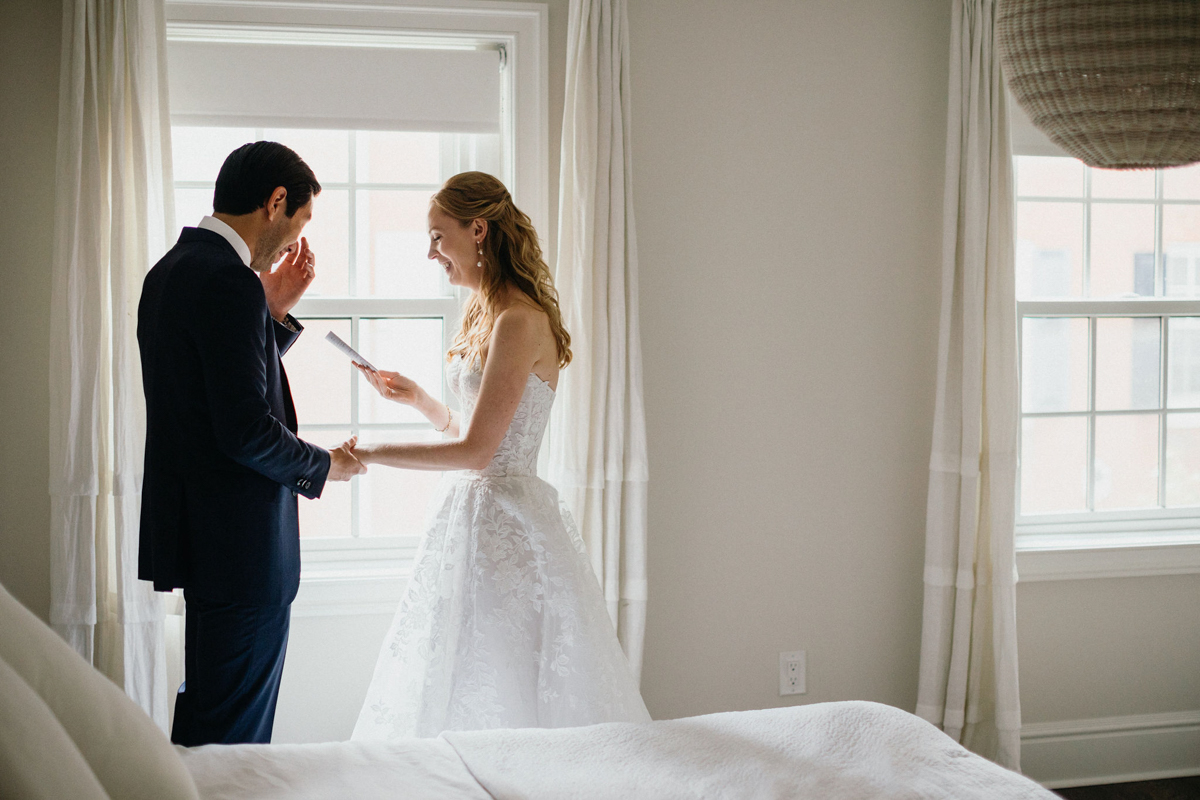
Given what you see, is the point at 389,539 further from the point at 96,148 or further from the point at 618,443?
the point at 96,148

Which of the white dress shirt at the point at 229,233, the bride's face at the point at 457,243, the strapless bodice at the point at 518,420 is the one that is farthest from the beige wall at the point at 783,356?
the white dress shirt at the point at 229,233

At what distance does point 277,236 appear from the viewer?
1960 millimetres

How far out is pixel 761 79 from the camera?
2805 mm

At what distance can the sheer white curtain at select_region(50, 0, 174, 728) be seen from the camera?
2332mm

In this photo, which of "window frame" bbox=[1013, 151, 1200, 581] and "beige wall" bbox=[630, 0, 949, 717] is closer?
"beige wall" bbox=[630, 0, 949, 717]

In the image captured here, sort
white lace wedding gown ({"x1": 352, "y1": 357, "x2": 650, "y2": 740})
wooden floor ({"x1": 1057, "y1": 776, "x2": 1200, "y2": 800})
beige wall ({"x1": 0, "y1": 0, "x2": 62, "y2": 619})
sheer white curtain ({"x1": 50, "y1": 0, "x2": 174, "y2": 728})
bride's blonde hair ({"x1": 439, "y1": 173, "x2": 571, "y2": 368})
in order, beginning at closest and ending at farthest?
white lace wedding gown ({"x1": 352, "y1": 357, "x2": 650, "y2": 740}) → bride's blonde hair ({"x1": 439, "y1": 173, "x2": 571, "y2": 368}) → sheer white curtain ({"x1": 50, "y1": 0, "x2": 174, "y2": 728}) → beige wall ({"x1": 0, "y1": 0, "x2": 62, "y2": 619}) → wooden floor ({"x1": 1057, "y1": 776, "x2": 1200, "y2": 800})

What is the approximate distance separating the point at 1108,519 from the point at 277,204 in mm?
A: 2979

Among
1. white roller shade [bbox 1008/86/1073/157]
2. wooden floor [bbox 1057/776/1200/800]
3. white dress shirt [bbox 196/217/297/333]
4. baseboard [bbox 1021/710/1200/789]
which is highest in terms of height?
white roller shade [bbox 1008/86/1073/157]

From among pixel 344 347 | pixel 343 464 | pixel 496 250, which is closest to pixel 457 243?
pixel 496 250

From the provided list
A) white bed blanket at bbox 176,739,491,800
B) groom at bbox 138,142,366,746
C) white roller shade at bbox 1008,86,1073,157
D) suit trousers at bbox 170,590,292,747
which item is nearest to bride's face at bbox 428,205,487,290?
groom at bbox 138,142,366,746

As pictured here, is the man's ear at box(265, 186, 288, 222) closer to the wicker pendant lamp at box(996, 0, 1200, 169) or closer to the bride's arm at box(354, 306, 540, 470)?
the bride's arm at box(354, 306, 540, 470)

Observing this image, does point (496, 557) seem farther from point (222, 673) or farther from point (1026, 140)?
point (1026, 140)

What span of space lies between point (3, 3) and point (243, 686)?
2.01 m

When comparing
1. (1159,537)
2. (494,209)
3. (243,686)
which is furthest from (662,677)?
(1159,537)
